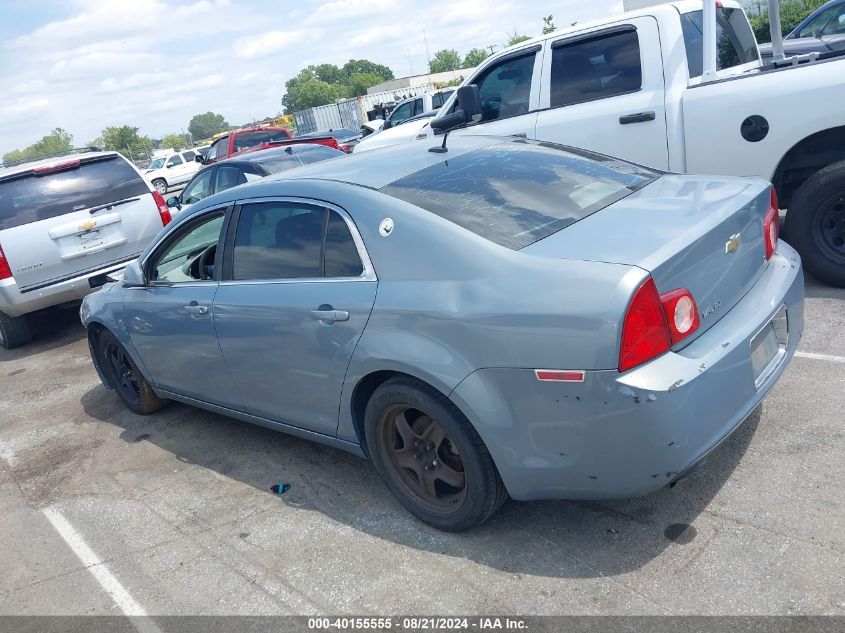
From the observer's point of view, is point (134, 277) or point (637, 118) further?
point (637, 118)

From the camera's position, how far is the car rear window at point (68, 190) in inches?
294

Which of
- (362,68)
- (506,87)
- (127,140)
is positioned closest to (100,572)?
(506,87)

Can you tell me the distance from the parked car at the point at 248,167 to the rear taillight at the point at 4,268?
208 centimetres

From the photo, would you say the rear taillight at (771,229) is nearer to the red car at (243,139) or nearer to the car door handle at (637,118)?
the car door handle at (637,118)

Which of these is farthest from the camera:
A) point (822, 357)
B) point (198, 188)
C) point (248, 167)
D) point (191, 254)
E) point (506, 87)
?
point (198, 188)

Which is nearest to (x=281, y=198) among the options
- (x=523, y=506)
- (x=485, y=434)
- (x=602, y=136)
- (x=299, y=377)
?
(x=299, y=377)

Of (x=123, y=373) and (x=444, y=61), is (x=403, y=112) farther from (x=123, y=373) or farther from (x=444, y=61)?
(x=444, y=61)

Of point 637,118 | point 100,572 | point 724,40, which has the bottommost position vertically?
point 100,572

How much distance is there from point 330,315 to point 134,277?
210cm

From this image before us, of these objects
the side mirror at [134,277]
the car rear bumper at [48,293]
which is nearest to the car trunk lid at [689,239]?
the side mirror at [134,277]

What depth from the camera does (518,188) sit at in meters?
3.50

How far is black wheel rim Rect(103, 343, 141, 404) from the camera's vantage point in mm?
5367

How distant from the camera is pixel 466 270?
9.75 ft

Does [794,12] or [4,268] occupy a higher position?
[794,12]
